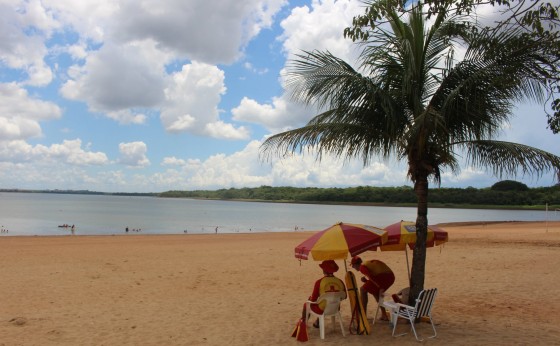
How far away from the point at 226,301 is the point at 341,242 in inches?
167

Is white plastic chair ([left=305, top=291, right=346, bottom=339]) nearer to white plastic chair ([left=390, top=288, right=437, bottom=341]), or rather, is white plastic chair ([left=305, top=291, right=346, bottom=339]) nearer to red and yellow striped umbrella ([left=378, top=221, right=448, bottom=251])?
white plastic chair ([left=390, top=288, right=437, bottom=341])

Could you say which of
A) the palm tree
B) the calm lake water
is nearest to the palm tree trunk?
the palm tree

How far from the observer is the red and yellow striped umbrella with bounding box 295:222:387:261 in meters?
5.91

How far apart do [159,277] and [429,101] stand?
28.1ft

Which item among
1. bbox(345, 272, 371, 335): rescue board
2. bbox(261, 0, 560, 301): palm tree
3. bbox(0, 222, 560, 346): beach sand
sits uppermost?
bbox(261, 0, 560, 301): palm tree

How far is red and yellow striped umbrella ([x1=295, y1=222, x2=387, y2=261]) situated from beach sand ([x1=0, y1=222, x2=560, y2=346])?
1.35m

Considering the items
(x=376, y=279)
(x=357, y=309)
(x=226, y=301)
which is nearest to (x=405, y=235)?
(x=376, y=279)

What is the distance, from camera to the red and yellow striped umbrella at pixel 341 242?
19.4 ft

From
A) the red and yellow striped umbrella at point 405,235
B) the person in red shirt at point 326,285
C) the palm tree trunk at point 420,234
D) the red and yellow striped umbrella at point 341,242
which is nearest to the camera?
the red and yellow striped umbrella at point 341,242

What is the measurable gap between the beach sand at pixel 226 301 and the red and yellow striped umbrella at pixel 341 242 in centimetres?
135

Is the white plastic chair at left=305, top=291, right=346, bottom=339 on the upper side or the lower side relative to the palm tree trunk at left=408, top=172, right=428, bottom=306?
lower

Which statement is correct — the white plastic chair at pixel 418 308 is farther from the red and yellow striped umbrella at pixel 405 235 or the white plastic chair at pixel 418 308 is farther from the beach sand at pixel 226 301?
the red and yellow striped umbrella at pixel 405 235

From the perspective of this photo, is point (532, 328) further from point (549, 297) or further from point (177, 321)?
point (177, 321)

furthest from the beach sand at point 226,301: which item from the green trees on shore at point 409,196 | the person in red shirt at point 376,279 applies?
the green trees on shore at point 409,196
